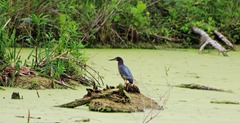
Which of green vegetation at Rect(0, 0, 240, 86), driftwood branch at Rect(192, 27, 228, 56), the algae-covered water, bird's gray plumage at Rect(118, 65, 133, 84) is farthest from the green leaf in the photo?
bird's gray plumage at Rect(118, 65, 133, 84)

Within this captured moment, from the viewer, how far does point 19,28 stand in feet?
24.2

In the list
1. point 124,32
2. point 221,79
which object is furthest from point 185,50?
point 221,79

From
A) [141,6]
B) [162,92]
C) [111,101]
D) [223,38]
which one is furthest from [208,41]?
[111,101]

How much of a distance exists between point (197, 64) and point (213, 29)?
1.62m

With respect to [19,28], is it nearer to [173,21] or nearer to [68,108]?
[173,21]

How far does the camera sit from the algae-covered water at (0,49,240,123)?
3932mm

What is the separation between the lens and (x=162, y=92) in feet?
17.6

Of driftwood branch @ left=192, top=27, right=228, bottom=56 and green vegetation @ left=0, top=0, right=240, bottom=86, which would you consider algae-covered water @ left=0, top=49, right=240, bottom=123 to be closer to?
driftwood branch @ left=192, top=27, right=228, bottom=56

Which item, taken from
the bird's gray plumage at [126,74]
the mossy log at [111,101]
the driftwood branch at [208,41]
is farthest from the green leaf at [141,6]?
the mossy log at [111,101]

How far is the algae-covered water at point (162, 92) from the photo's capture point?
3932mm

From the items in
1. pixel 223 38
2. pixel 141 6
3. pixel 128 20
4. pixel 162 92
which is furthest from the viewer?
pixel 223 38

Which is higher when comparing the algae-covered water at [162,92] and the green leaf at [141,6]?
the green leaf at [141,6]

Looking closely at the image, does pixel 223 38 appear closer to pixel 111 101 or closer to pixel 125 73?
pixel 125 73

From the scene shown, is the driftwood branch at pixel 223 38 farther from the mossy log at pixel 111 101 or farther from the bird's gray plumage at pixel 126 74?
the mossy log at pixel 111 101
